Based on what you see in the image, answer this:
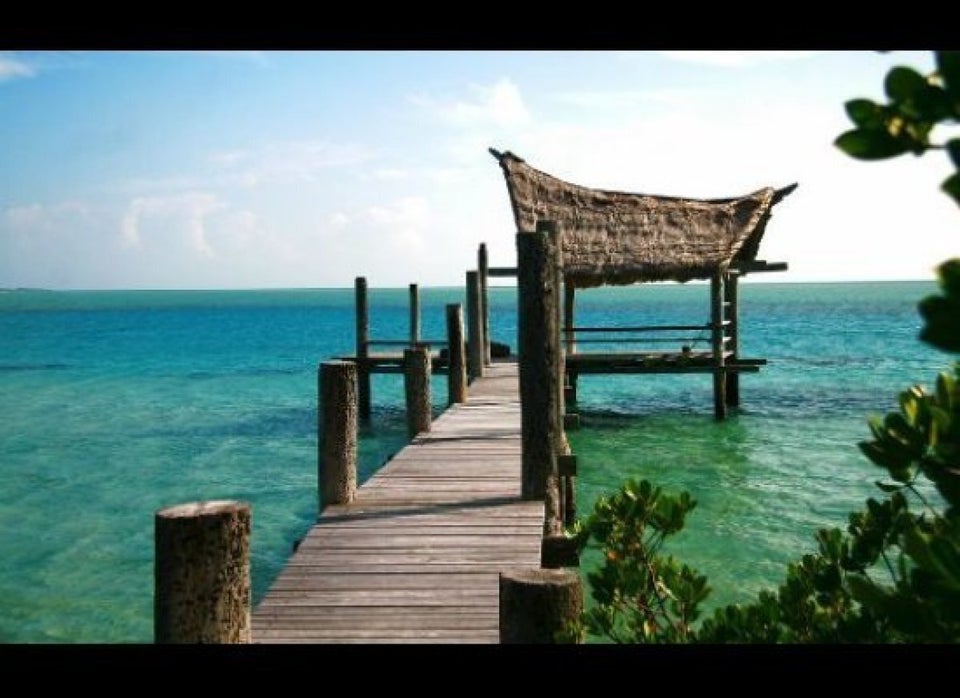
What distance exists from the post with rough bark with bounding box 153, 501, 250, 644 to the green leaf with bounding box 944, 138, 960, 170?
2.27 metres

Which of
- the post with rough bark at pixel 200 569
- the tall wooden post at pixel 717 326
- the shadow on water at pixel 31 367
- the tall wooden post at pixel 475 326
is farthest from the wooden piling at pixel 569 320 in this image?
the shadow on water at pixel 31 367

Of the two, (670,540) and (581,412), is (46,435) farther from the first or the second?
(670,540)

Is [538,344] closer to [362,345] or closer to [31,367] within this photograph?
[362,345]

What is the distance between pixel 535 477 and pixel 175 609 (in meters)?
3.47

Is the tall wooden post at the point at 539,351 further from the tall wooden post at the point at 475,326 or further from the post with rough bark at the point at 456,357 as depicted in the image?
the tall wooden post at the point at 475,326

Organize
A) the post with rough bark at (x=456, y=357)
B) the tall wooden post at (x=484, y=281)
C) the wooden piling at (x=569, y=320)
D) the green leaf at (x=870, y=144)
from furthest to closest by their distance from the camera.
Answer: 1. the wooden piling at (x=569, y=320)
2. the tall wooden post at (x=484, y=281)
3. the post with rough bark at (x=456, y=357)
4. the green leaf at (x=870, y=144)

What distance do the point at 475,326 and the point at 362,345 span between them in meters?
3.39

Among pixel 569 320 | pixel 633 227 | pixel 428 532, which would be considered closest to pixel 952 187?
pixel 428 532

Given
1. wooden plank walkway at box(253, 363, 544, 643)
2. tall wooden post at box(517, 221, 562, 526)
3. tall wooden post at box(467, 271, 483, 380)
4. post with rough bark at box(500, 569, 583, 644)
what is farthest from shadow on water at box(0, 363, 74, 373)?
post with rough bark at box(500, 569, 583, 644)

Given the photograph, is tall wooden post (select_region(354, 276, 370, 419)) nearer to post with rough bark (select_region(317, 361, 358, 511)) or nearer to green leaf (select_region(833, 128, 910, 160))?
post with rough bark (select_region(317, 361, 358, 511))

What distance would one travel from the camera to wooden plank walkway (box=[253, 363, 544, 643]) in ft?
13.5

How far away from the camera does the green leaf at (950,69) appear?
2.95ft

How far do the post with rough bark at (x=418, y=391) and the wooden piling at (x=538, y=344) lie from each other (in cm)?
366

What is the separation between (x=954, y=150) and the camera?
0.90m
